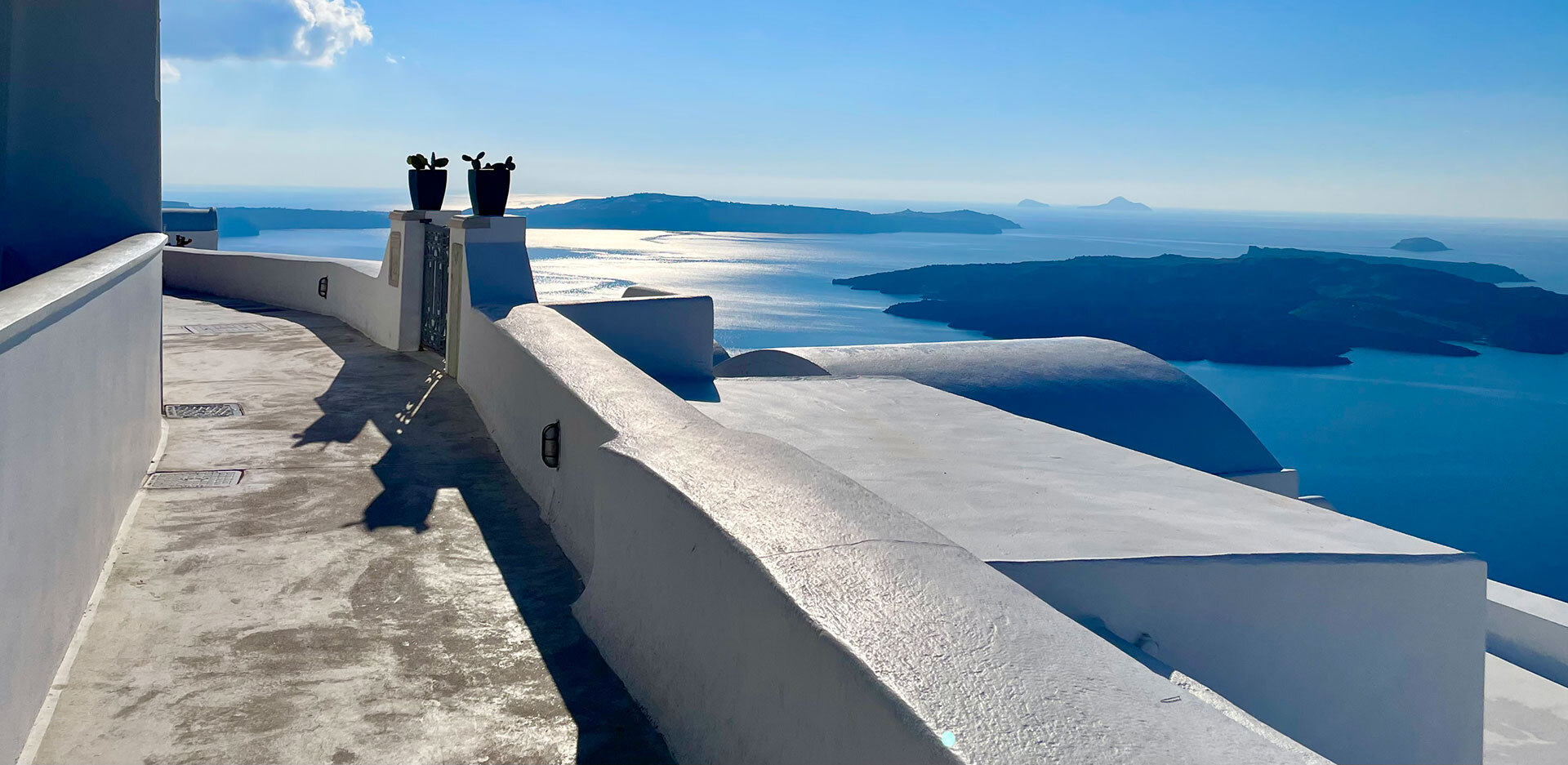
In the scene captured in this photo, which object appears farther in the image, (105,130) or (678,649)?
(105,130)

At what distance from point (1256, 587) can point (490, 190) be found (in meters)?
6.40

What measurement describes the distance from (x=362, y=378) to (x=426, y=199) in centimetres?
231

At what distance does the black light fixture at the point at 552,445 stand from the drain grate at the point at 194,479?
161 cm

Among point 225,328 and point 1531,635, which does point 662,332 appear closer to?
point 225,328

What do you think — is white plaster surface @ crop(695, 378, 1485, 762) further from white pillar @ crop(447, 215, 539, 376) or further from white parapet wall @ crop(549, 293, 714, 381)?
white parapet wall @ crop(549, 293, 714, 381)

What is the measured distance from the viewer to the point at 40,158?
5.33 metres

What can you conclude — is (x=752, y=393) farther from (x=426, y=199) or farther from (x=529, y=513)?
(x=529, y=513)

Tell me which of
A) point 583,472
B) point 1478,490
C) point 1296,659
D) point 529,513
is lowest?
point 1478,490

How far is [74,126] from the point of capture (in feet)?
17.7

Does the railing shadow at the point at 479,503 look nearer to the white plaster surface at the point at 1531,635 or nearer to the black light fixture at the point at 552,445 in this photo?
the black light fixture at the point at 552,445

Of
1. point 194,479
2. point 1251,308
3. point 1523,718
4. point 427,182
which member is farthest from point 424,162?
Answer: point 1251,308

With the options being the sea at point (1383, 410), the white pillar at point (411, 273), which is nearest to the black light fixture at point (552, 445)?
the white pillar at point (411, 273)

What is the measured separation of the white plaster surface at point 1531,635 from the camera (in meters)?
9.88

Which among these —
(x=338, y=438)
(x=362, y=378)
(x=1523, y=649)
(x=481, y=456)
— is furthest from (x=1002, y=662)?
(x=1523, y=649)
